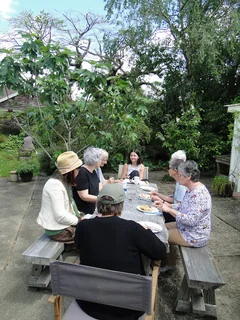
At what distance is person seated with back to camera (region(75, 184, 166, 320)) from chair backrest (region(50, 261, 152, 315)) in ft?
0.32

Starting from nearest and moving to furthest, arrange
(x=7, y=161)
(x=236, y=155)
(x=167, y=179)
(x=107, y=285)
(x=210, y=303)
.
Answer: (x=107, y=285) < (x=210, y=303) < (x=236, y=155) < (x=167, y=179) < (x=7, y=161)

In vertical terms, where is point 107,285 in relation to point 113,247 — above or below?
below

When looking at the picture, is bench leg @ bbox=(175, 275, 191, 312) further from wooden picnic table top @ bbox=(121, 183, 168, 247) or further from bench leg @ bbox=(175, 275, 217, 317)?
wooden picnic table top @ bbox=(121, 183, 168, 247)

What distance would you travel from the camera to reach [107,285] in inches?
54.6

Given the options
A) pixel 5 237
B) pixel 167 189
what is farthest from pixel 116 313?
pixel 167 189

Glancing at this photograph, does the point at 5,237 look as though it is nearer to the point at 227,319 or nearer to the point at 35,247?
the point at 35,247

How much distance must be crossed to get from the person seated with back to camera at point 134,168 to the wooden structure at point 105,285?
3.48 m

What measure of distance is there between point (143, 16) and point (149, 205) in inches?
297

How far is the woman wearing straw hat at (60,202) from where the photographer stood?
2.41 meters

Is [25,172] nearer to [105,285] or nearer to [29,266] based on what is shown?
[29,266]

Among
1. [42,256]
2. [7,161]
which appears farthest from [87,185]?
[7,161]

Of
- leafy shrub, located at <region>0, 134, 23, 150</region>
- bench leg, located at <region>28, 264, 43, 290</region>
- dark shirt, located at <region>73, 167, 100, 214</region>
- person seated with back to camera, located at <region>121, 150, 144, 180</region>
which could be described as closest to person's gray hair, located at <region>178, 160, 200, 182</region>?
dark shirt, located at <region>73, 167, 100, 214</region>

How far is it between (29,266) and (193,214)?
198 centimetres

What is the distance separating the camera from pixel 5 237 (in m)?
3.75
